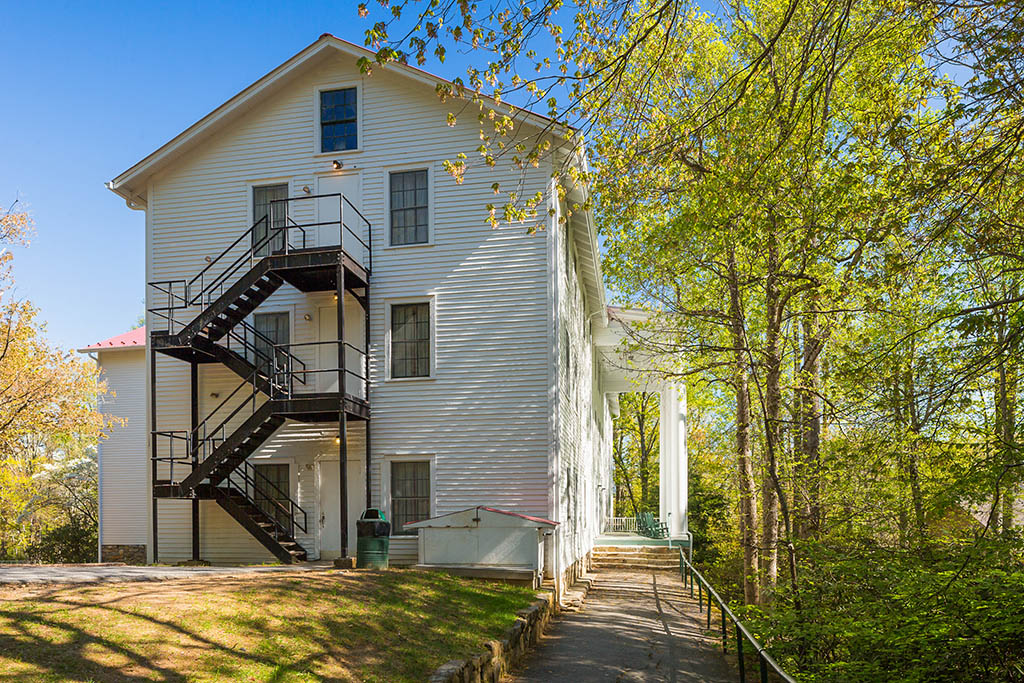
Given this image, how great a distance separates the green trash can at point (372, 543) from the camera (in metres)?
13.8

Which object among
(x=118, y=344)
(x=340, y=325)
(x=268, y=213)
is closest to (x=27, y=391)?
(x=118, y=344)

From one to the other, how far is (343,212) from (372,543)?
711 centimetres

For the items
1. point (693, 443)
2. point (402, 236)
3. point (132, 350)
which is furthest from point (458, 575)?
point (693, 443)

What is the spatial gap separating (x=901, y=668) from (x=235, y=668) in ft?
20.7

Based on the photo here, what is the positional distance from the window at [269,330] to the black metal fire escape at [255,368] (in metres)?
0.05

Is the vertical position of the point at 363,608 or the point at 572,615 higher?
the point at 363,608

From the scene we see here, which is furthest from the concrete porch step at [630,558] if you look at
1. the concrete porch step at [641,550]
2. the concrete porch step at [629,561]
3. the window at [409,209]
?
the window at [409,209]

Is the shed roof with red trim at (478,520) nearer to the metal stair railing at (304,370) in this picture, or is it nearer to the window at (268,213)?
the metal stair railing at (304,370)

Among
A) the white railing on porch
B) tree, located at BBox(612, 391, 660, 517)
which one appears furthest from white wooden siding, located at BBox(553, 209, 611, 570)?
tree, located at BBox(612, 391, 660, 517)

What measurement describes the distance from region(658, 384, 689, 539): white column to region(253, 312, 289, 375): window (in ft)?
44.0

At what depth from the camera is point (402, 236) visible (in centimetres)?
1708

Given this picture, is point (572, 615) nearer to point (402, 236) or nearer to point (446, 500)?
point (446, 500)

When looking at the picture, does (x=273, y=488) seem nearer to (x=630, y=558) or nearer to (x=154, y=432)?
(x=154, y=432)

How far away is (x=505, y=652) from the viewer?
9906mm
